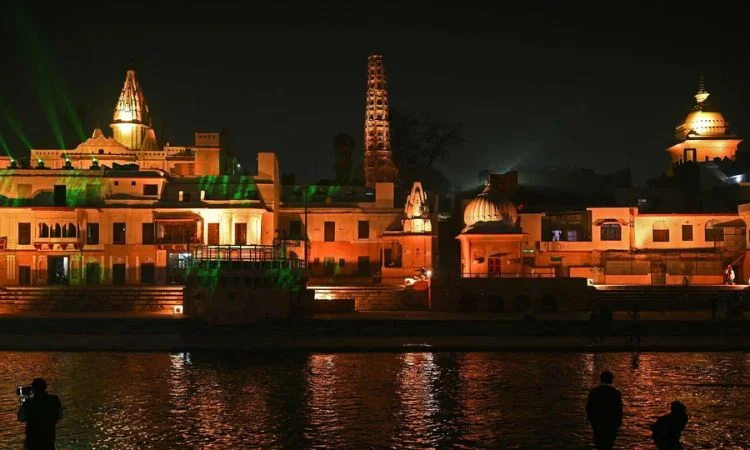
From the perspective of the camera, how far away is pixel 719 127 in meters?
85.0

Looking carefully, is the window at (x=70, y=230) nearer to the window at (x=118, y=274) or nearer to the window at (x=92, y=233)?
the window at (x=92, y=233)

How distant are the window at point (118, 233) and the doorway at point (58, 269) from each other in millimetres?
3113

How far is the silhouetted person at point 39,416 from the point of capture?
44.6 ft

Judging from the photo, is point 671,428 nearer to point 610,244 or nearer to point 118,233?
point 610,244

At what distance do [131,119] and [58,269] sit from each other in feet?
76.0

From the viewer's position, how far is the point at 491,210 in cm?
5722

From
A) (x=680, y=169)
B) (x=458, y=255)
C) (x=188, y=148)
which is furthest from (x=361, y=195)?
(x=680, y=169)

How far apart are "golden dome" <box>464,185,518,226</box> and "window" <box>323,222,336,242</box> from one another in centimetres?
1149

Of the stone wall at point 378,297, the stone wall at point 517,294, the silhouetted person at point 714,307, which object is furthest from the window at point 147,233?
the silhouetted person at point 714,307

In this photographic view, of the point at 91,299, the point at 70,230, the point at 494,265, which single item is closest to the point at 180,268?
the point at 91,299

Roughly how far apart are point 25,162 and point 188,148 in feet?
39.7

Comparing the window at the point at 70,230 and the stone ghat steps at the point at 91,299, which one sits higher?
the window at the point at 70,230

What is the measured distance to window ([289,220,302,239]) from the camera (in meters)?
66.1

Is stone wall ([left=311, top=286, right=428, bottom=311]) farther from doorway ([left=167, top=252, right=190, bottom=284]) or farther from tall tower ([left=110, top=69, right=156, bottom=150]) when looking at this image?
tall tower ([left=110, top=69, right=156, bottom=150])
